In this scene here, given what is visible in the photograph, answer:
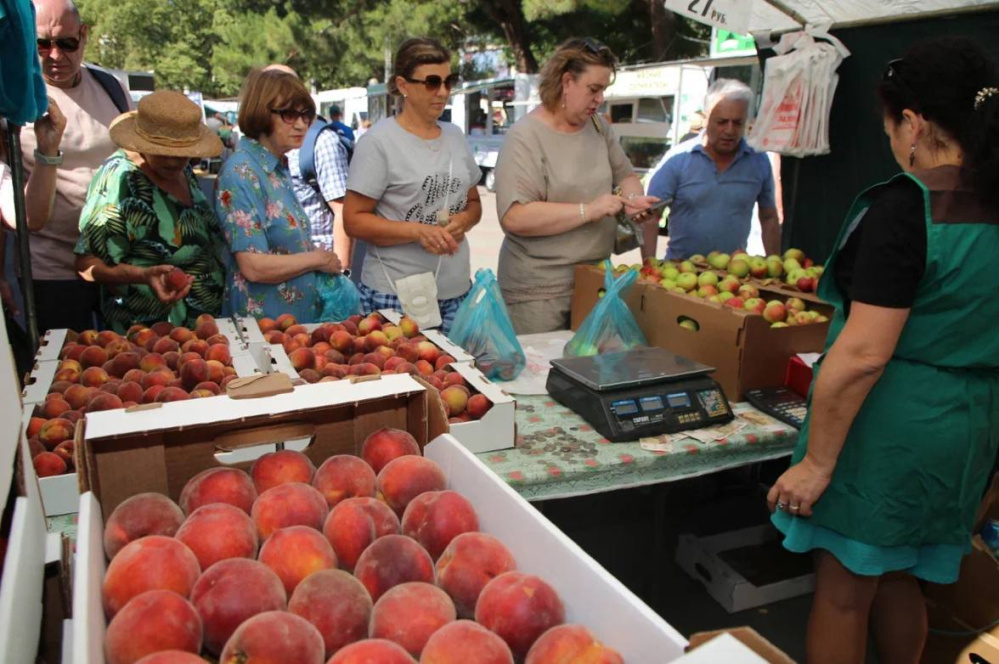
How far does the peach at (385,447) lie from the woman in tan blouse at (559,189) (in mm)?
1826

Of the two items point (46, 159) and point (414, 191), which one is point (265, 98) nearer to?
point (414, 191)

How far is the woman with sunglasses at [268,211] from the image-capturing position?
2.59 m

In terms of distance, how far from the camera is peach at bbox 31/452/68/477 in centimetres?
155

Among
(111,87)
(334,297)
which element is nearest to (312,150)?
(111,87)

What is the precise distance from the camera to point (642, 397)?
6.84 feet

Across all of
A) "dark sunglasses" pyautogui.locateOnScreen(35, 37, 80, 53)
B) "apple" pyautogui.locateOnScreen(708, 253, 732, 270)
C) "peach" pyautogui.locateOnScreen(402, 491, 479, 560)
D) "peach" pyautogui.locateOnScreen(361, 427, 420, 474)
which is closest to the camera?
"peach" pyautogui.locateOnScreen(402, 491, 479, 560)

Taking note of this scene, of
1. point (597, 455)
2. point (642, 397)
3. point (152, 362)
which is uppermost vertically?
point (152, 362)

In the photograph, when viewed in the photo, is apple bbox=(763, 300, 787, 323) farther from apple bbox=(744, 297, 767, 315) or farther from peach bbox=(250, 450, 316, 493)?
peach bbox=(250, 450, 316, 493)

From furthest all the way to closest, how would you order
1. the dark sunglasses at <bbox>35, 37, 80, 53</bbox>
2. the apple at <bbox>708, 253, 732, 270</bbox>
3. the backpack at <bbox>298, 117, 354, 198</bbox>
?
1. the backpack at <bbox>298, 117, 354, 198</bbox>
2. the apple at <bbox>708, 253, 732, 270</bbox>
3. the dark sunglasses at <bbox>35, 37, 80, 53</bbox>

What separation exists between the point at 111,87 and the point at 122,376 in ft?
5.67

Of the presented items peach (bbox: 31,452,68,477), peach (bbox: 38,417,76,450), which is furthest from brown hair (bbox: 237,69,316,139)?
peach (bbox: 31,452,68,477)

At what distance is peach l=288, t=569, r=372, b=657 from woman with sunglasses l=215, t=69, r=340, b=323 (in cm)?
186

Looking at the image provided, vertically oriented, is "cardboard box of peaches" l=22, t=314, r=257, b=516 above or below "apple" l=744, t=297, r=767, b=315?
below

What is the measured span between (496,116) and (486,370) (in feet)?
64.7
